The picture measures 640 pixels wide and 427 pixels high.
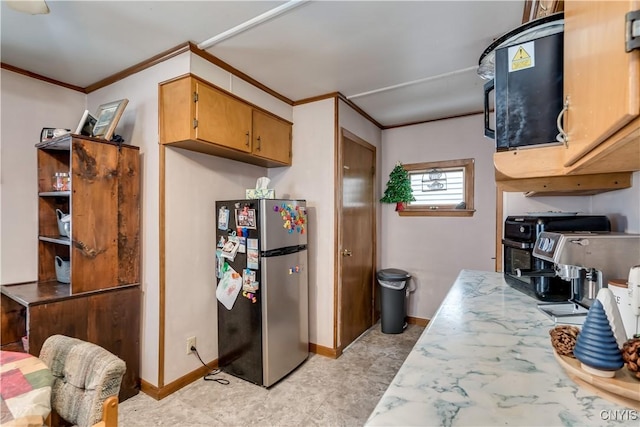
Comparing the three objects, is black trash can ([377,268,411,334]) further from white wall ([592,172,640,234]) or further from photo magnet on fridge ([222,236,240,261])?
white wall ([592,172,640,234])

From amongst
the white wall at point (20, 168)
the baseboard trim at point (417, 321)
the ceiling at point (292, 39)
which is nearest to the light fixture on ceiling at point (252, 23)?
the ceiling at point (292, 39)

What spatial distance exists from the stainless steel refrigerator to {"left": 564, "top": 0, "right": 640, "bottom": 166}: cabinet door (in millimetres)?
1828

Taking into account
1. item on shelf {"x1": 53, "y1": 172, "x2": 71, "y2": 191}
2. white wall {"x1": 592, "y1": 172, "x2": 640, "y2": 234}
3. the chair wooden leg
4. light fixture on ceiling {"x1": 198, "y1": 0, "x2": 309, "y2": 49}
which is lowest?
the chair wooden leg

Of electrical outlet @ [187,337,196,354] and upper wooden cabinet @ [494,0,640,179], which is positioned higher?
upper wooden cabinet @ [494,0,640,179]

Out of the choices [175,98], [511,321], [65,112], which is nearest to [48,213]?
[65,112]

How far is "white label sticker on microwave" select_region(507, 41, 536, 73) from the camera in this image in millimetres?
1067

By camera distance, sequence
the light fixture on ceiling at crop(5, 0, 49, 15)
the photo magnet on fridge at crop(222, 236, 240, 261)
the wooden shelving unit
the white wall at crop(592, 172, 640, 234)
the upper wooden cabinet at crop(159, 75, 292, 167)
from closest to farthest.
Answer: the white wall at crop(592, 172, 640, 234) < the light fixture on ceiling at crop(5, 0, 49, 15) < the wooden shelving unit < the upper wooden cabinet at crop(159, 75, 292, 167) < the photo magnet on fridge at crop(222, 236, 240, 261)

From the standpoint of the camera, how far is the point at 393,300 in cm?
335

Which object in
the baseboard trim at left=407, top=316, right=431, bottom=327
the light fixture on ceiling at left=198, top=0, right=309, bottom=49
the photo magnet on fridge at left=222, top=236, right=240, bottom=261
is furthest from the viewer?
the baseboard trim at left=407, top=316, right=431, bottom=327

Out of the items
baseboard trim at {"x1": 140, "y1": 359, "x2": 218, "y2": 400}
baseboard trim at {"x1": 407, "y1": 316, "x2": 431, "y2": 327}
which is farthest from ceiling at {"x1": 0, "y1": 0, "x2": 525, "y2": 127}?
baseboard trim at {"x1": 407, "y1": 316, "x2": 431, "y2": 327}

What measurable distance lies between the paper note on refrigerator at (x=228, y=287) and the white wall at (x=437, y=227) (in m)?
2.04

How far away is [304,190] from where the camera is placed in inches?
118

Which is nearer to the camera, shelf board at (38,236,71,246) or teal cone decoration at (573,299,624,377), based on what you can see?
teal cone decoration at (573,299,624,377)

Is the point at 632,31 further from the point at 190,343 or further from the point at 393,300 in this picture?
the point at 393,300
